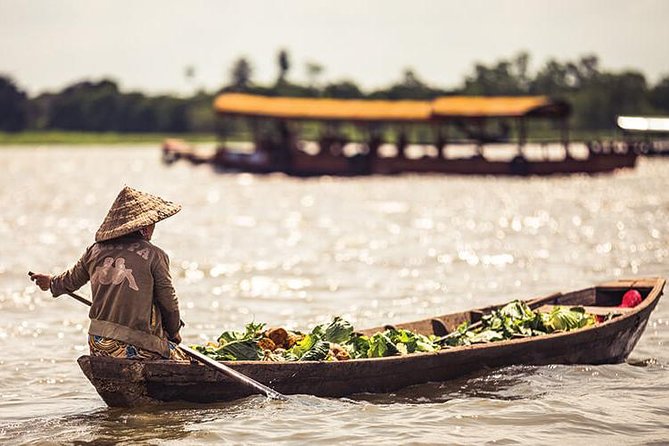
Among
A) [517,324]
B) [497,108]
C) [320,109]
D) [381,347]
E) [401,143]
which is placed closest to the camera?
[381,347]

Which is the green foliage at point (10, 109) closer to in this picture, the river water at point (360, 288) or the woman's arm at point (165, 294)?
the river water at point (360, 288)

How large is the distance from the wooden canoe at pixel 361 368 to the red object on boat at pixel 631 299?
52 centimetres

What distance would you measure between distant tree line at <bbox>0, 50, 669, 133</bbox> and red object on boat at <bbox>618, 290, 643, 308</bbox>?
89.2 metres

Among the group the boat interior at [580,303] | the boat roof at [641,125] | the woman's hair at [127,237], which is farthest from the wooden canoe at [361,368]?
the boat roof at [641,125]

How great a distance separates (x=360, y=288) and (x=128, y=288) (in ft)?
26.9

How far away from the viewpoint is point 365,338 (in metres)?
8.45

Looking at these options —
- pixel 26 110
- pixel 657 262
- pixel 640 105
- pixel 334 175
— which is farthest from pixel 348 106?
pixel 26 110

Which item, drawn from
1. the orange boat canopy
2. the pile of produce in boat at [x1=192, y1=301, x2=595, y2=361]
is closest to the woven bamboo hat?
the pile of produce in boat at [x1=192, y1=301, x2=595, y2=361]

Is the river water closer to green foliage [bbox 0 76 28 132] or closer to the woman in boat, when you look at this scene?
the woman in boat

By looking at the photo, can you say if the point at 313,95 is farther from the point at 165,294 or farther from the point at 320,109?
the point at 165,294

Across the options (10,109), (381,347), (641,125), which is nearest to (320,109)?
(641,125)

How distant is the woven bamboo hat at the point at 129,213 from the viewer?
723 cm

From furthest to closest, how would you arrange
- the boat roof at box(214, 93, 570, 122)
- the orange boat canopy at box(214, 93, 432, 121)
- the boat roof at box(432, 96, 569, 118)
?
1. the orange boat canopy at box(214, 93, 432, 121)
2. the boat roof at box(214, 93, 570, 122)
3. the boat roof at box(432, 96, 569, 118)

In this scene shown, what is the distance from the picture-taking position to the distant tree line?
10231 cm
